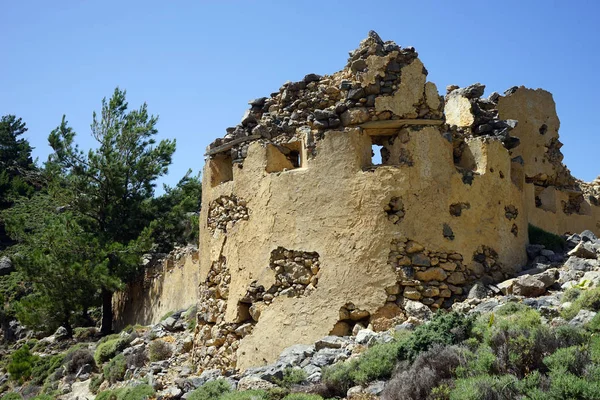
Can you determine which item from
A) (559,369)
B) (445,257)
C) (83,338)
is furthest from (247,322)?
(83,338)

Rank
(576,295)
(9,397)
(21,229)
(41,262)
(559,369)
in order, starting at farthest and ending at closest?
(21,229), (41,262), (9,397), (576,295), (559,369)

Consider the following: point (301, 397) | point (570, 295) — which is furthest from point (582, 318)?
point (301, 397)

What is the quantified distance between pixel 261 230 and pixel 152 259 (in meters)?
13.1

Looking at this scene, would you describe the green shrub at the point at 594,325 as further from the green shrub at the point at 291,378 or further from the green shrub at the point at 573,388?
the green shrub at the point at 291,378

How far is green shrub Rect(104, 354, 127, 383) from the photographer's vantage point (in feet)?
44.2

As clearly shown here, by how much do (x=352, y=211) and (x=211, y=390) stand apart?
3.25m

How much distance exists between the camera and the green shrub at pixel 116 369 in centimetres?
1349

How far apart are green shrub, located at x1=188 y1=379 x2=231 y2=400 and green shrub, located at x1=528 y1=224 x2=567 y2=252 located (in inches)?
251

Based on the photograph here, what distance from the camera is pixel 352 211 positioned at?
10.1 m

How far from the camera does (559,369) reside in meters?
6.56

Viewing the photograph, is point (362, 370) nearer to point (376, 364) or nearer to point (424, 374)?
point (376, 364)

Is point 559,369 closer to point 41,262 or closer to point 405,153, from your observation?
point 405,153

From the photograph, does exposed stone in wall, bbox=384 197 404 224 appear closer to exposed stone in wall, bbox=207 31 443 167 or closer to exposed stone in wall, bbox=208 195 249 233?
exposed stone in wall, bbox=207 31 443 167

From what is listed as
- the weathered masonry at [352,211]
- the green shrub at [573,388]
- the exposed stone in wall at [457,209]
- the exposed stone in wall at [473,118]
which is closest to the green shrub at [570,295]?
the weathered masonry at [352,211]
